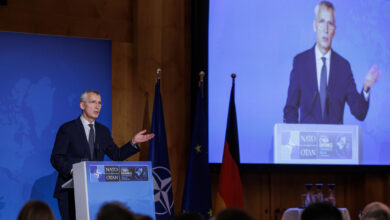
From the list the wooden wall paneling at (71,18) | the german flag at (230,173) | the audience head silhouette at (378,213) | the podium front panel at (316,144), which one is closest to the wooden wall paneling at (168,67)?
the wooden wall paneling at (71,18)

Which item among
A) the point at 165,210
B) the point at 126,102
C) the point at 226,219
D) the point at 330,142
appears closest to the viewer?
the point at 226,219

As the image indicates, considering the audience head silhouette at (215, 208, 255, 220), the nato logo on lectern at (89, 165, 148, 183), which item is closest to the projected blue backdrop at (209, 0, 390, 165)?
the nato logo on lectern at (89, 165, 148, 183)

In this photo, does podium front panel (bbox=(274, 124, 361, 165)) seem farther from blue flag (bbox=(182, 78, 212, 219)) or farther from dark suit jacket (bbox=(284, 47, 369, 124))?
blue flag (bbox=(182, 78, 212, 219))

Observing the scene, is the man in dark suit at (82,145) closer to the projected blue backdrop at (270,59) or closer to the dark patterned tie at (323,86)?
the projected blue backdrop at (270,59)

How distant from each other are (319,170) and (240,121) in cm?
109

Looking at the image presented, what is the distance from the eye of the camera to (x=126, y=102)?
253 inches

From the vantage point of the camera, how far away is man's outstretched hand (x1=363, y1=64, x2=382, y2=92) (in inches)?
278

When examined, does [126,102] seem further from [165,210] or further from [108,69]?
[165,210]

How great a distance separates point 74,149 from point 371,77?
3.88 m

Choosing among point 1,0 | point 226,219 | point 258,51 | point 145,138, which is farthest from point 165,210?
point 226,219

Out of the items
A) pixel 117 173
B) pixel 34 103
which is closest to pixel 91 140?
pixel 117 173

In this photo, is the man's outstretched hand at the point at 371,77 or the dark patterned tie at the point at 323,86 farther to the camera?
the man's outstretched hand at the point at 371,77

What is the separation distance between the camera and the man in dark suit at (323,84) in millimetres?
6809

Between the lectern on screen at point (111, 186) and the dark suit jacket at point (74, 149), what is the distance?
1.37 ft
